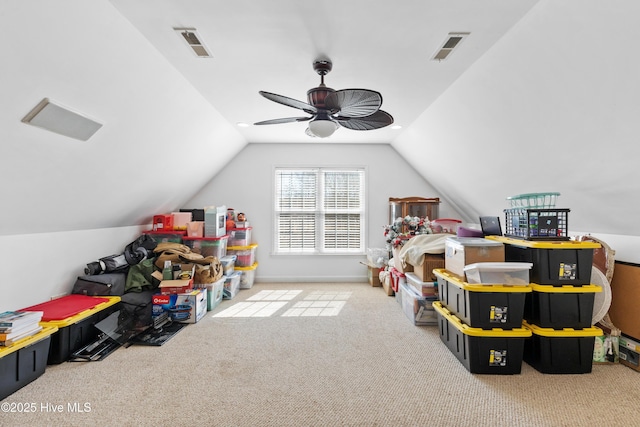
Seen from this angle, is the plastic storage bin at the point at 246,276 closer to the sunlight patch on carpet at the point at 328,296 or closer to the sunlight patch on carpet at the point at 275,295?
the sunlight patch on carpet at the point at 275,295

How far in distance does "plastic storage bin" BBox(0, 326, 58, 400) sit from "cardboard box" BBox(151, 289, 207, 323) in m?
1.02

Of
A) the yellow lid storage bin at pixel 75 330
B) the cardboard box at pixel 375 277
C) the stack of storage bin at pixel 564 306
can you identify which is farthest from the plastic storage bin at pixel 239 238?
the stack of storage bin at pixel 564 306

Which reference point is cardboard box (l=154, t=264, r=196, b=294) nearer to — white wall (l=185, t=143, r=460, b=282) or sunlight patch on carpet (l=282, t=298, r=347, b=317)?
sunlight patch on carpet (l=282, t=298, r=347, b=317)

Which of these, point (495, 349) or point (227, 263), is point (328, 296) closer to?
point (227, 263)

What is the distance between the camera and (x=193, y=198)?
206 inches

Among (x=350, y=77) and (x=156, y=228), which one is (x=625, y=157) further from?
(x=156, y=228)

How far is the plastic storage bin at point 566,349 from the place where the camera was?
86.5 inches

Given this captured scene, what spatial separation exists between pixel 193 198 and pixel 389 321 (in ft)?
13.0

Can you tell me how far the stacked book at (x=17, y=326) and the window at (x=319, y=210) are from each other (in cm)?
343

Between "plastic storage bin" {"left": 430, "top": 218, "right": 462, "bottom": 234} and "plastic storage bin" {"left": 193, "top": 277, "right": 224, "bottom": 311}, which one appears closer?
"plastic storage bin" {"left": 193, "top": 277, "right": 224, "bottom": 311}

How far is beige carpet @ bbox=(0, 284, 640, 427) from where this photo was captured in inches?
69.9

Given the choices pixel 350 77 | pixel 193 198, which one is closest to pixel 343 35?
pixel 350 77

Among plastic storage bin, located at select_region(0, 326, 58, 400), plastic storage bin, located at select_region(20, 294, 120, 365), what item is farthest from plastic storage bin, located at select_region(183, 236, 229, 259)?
plastic storage bin, located at select_region(0, 326, 58, 400)

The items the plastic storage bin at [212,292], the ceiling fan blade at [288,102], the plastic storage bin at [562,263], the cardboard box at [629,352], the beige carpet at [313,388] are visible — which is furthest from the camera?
the plastic storage bin at [212,292]
